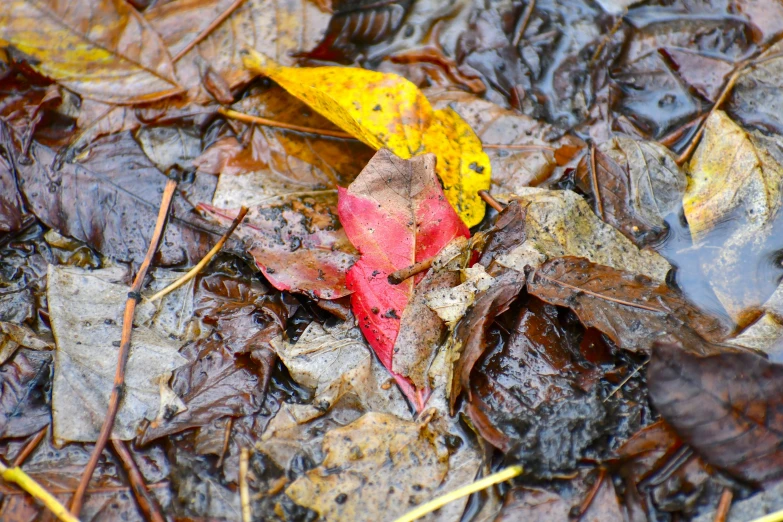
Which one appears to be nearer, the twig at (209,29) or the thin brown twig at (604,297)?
the thin brown twig at (604,297)

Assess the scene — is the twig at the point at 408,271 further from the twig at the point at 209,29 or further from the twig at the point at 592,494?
the twig at the point at 209,29

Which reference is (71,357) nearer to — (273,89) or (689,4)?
(273,89)

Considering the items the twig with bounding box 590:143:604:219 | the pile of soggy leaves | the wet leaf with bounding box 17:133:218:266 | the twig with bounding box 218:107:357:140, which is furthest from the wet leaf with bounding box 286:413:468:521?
the twig with bounding box 218:107:357:140

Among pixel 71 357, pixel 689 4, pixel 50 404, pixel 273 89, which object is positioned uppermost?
pixel 689 4

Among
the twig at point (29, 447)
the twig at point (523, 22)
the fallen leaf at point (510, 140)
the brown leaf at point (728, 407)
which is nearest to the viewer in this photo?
the brown leaf at point (728, 407)

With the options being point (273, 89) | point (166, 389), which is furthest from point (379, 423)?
point (273, 89)

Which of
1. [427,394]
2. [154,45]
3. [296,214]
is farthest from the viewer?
[154,45]

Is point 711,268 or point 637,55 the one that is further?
point 637,55

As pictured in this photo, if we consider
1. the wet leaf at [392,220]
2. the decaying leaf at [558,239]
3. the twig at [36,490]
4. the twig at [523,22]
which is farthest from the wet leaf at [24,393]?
the twig at [523,22]
